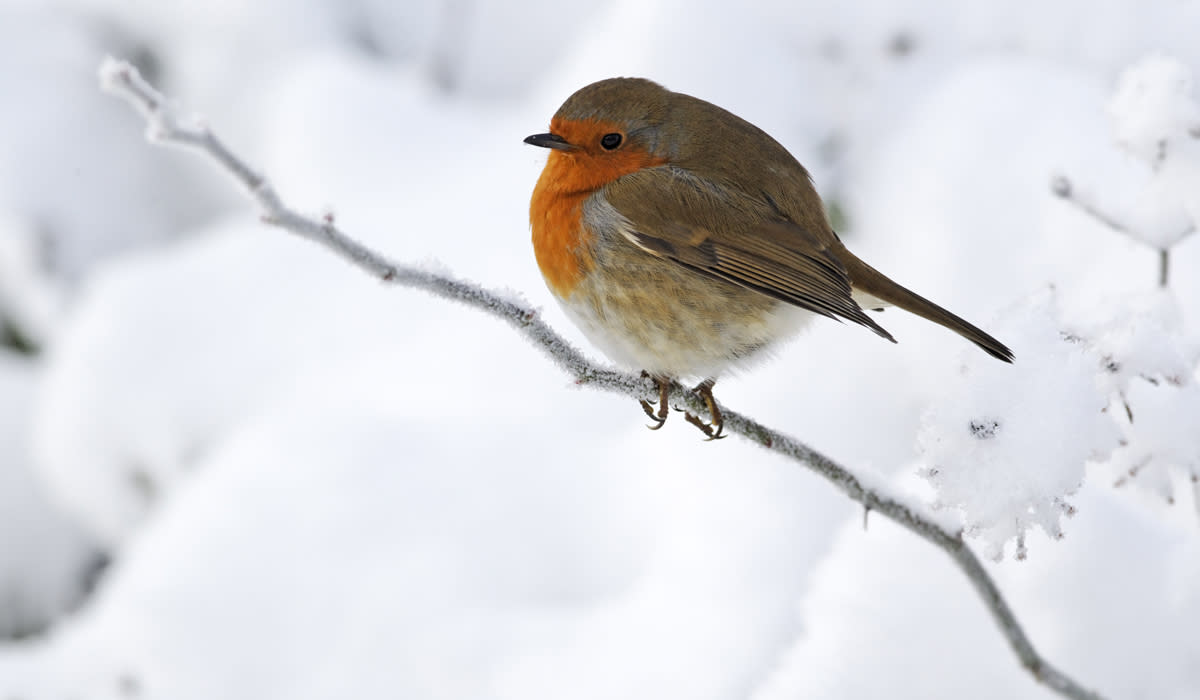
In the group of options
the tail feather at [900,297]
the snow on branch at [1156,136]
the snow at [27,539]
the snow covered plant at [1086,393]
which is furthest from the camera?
the snow at [27,539]

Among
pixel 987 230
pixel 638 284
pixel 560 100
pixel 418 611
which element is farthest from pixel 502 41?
pixel 638 284

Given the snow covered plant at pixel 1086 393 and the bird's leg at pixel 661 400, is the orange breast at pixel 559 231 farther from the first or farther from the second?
the snow covered plant at pixel 1086 393

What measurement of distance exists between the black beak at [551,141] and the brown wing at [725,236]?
0.41 feet

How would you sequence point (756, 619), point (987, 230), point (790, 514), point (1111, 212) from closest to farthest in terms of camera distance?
point (1111, 212) < point (756, 619) < point (790, 514) < point (987, 230)

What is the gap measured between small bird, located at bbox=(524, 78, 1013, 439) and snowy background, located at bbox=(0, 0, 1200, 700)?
1.21 ft

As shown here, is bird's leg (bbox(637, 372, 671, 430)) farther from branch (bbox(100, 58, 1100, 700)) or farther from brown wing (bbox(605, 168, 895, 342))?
brown wing (bbox(605, 168, 895, 342))

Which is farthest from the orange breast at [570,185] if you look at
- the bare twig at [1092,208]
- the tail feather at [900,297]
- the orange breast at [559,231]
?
the bare twig at [1092,208]

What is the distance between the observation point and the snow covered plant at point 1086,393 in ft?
4.77

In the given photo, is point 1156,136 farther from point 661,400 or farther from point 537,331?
point 537,331

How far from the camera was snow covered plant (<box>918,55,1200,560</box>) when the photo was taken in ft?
4.77

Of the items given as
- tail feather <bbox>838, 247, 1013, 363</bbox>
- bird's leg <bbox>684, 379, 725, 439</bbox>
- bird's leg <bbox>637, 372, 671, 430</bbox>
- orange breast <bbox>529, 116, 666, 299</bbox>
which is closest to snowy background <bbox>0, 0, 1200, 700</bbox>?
tail feather <bbox>838, 247, 1013, 363</bbox>

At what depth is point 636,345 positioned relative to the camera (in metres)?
2.09

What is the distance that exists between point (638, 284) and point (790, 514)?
3.10 ft

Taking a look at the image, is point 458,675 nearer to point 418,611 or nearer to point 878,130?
point 418,611
